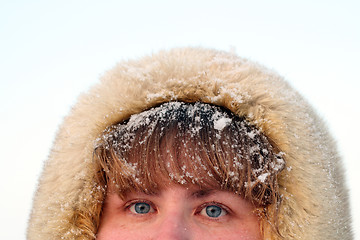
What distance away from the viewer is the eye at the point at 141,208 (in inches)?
70.9

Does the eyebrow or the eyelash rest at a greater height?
the eyebrow

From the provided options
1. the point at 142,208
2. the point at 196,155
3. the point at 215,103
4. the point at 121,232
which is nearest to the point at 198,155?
the point at 196,155

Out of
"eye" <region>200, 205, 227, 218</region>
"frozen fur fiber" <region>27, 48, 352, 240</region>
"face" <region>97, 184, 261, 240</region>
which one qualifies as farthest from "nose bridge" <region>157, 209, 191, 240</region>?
"frozen fur fiber" <region>27, 48, 352, 240</region>

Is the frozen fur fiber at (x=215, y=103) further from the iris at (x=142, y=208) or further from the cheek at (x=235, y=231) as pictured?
the iris at (x=142, y=208)

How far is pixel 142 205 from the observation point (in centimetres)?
180

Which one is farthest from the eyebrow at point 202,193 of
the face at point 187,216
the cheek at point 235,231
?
the cheek at point 235,231

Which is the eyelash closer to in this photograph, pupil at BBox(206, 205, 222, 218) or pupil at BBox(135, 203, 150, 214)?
pupil at BBox(206, 205, 222, 218)

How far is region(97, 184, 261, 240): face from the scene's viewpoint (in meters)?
1.69

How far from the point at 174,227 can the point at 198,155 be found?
356mm

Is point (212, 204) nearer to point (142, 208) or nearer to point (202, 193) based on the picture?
point (202, 193)

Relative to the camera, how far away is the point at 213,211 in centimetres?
176

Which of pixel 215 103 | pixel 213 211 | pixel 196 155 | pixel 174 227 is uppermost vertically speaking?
pixel 215 103

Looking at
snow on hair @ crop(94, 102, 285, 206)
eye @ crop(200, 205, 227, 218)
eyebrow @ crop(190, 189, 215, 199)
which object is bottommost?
eye @ crop(200, 205, 227, 218)

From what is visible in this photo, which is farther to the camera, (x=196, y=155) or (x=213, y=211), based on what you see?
(x=213, y=211)
